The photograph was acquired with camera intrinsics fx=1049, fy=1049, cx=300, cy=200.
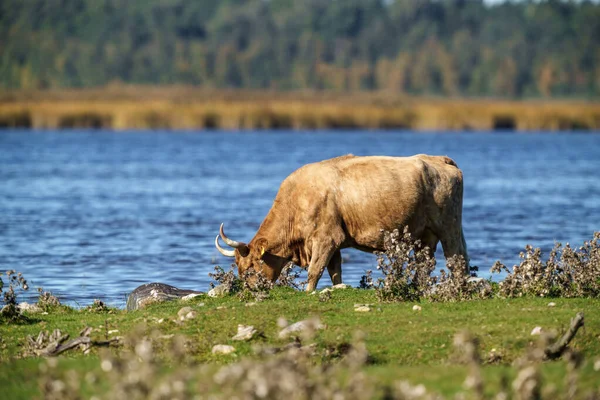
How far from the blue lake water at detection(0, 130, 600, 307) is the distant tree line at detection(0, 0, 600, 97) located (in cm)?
9375

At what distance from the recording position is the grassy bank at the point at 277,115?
81.2 metres

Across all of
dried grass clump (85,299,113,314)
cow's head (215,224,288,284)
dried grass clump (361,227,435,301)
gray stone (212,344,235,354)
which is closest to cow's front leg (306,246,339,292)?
cow's head (215,224,288,284)

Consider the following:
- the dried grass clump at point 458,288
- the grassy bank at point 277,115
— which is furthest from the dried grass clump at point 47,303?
the grassy bank at point 277,115

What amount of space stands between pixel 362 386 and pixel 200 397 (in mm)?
1213

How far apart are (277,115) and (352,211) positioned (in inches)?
2711

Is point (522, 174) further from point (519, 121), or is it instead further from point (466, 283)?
point (519, 121)

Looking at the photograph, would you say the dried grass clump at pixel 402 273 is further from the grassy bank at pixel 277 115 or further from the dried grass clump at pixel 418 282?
the grassy bank at pixel 277 115

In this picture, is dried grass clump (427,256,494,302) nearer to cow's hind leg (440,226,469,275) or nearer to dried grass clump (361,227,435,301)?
dried grass clump (361,227,435,301)

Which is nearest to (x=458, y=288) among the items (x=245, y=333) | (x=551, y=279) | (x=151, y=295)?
(x=551, y=279)

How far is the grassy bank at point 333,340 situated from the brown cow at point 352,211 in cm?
114

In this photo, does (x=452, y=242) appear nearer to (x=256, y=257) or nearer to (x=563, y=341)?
(x=256, y=257)

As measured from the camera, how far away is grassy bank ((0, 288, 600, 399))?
25.7ft

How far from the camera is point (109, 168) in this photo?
48.7 m

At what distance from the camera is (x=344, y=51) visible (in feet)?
569
